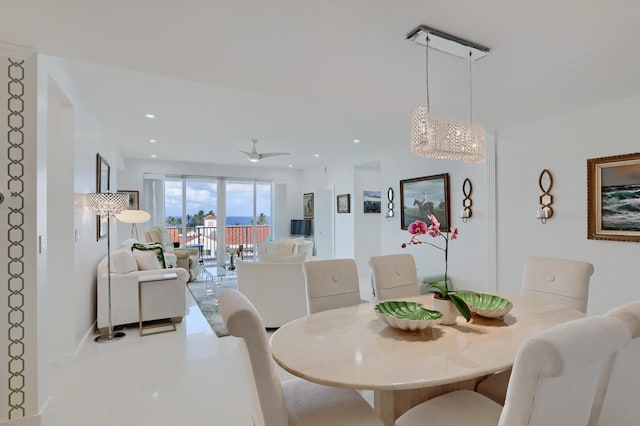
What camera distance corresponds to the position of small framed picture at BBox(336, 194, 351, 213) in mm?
6891

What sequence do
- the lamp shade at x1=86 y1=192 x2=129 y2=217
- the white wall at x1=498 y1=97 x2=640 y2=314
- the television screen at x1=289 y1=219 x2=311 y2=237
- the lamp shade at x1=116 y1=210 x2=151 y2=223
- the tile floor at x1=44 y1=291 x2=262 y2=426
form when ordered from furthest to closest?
the television screen at x1=289 y1=219 x2=311 y2=237 → the lamp shade at x1=116 y1=210 x2=151 y2=223 → the lamp shade at x1=86 y1=192 x2=129 y2=217 → the white wall at x1=498 y1=97 x2=640 y2=314 → the tile floor at x1=44 y1=291 x2=262 y2=426

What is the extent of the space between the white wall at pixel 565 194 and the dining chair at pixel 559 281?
982 mm

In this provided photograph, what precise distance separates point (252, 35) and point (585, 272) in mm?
2644

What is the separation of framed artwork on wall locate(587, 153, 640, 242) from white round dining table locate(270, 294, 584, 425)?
1469 mm

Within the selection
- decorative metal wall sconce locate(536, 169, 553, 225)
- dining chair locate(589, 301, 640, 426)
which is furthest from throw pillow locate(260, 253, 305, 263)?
dining chair locate(589, 301, 640, 426)

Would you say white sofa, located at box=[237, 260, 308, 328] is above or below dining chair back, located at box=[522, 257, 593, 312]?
below

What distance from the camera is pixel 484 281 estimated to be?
4.07 metres

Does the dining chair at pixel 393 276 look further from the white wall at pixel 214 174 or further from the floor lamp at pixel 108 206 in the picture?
the white wall at pixel 214 174

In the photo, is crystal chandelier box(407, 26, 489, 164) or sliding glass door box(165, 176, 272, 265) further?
sliding glass door box(165, 176, 272, 265)

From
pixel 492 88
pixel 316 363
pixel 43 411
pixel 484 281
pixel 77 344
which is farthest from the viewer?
pixel 484 281

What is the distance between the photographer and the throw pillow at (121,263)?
3791 mm

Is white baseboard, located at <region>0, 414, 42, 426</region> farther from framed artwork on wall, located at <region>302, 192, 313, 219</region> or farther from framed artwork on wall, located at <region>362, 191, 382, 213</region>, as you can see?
framed artwork on wall, located at <region>302, 192, 313, 219</region>

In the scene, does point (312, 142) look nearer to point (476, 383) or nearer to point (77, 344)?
point (77, 344)

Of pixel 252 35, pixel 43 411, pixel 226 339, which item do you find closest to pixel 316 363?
pixel 252 35
